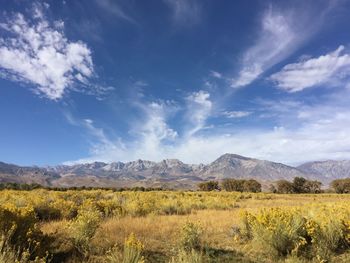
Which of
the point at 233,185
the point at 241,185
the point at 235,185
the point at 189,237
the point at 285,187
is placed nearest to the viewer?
the point at 189,237

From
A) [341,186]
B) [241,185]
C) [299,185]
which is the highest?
[241,185]

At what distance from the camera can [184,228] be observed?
832cm

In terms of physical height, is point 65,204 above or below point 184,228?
above

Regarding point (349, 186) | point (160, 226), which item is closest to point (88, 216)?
point (160, 226)

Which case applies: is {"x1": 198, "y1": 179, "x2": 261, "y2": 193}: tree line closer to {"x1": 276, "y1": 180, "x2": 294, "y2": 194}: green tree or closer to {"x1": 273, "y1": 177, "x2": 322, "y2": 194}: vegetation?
{"x1": 276, "y1": 180, "x2": 294, "y2": 194}: green tree

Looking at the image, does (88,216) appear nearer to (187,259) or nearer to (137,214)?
(187,259)

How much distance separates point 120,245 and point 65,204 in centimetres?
648

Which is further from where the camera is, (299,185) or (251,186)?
(251,186)

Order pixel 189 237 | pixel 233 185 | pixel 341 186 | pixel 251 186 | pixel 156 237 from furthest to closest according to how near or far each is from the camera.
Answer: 1. pixel 233 185
2. pixel 251 186
3. pixel 341 186
4. pixel 156 237
5. pixel 189 237

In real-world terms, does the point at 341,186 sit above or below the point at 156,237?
above

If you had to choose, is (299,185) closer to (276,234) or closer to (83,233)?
(276,234)

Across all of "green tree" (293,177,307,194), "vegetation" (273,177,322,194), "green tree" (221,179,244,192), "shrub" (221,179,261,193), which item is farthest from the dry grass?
"green tree" (221,179,244,192)

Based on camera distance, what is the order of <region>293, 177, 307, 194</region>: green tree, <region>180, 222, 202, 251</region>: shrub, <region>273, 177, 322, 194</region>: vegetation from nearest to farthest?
<region>180, 222, 202, 251</region>: shrub
<region>273, 177, 322, 194</region>: vegetation
<region>293, 177, 307, 194</region>: green tree

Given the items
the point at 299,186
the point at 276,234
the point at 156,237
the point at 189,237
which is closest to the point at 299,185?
the point at 299,186
